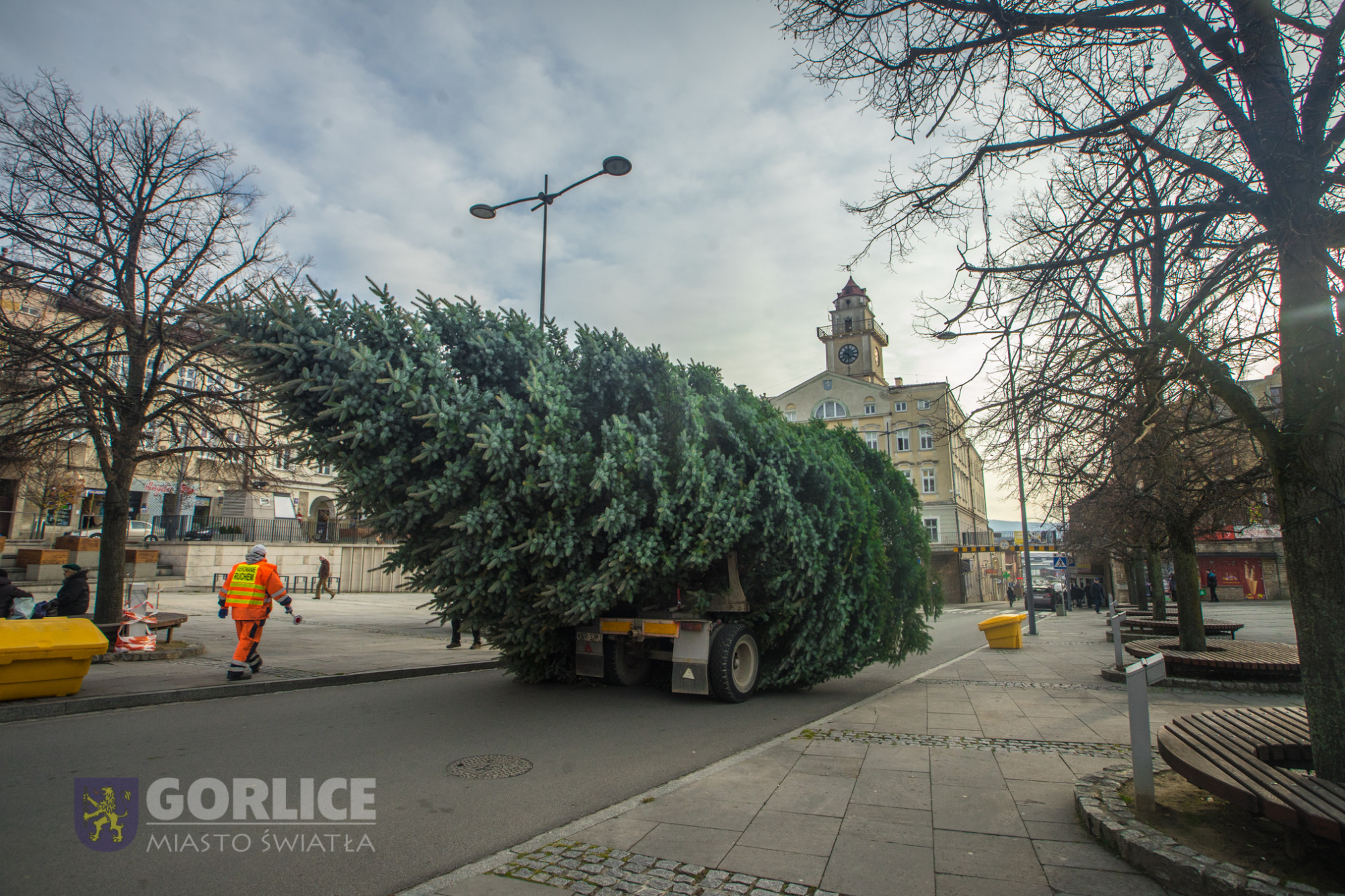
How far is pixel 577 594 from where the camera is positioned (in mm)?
7156

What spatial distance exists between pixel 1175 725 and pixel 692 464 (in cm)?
440

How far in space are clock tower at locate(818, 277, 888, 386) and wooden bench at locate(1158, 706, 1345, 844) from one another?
189 feet

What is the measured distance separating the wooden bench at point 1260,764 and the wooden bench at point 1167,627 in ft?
33.2

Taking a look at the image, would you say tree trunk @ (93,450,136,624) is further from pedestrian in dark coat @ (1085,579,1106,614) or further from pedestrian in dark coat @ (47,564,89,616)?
pedestrian in dark coat @ (1085,579,1106,614)

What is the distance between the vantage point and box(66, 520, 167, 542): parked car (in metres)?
26.5

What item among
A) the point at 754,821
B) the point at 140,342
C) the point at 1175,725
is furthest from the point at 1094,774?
the point at 140,342

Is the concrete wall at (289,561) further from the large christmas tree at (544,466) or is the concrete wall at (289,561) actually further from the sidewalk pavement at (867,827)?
the sidewalk pavement at (867,827)

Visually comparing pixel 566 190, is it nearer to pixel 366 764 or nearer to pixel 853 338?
pixel 366 764

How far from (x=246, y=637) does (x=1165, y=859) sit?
9.58m

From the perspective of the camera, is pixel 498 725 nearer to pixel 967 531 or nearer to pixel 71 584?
pixel 71 584

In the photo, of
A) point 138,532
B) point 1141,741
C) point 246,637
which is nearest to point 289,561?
point 138,532

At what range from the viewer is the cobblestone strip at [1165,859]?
3.08m

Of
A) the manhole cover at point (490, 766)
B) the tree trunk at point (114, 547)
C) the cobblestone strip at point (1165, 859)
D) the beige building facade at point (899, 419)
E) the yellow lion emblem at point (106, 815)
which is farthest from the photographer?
the beige building facade at point (899, 419)

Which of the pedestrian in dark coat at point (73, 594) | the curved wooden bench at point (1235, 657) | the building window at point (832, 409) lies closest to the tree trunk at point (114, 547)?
the pedestrian in dark coat at point (73, 594)
